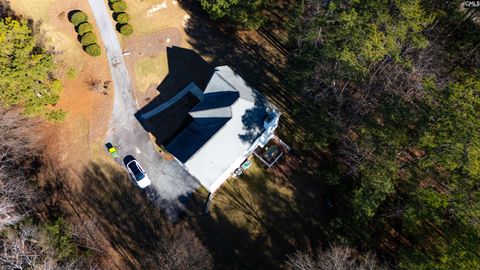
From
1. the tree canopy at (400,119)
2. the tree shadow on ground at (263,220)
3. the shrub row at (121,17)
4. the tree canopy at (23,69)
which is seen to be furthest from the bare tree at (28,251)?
the shrub row at (121,17)

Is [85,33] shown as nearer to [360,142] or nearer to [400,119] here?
[360,142]

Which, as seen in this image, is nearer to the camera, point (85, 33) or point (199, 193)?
point (199, 193)

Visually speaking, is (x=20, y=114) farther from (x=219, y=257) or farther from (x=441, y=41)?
(x=441, y=41)

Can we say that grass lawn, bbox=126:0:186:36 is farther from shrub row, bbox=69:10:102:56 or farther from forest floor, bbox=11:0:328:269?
shrub row, bbox=69:10:102:56

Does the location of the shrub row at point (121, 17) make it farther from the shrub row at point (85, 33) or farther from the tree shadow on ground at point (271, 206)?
the tree shadow on ground at point (271, 206)

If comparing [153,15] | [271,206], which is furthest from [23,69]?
[271,206]

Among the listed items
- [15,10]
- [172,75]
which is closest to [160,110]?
[172,75]
